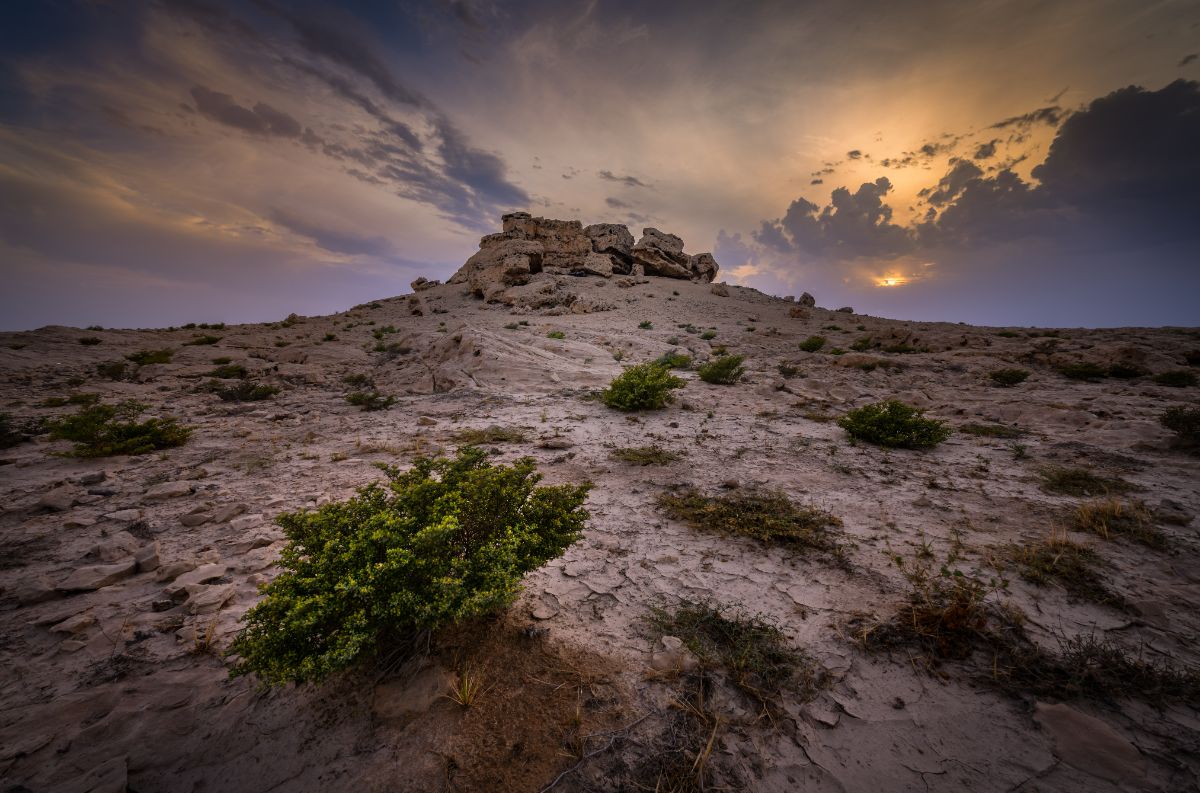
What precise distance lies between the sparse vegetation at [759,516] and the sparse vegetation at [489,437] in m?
3.40

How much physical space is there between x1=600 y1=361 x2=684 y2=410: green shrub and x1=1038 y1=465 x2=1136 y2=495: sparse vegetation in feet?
20.0

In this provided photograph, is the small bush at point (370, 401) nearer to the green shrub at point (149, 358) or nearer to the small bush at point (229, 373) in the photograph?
the small bush at point (229, 373)

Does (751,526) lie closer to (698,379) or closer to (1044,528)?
(1044,528)

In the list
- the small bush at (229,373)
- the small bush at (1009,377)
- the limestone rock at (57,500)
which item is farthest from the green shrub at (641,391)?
the small bush at (229,373)

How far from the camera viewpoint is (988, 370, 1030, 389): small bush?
34.9ft

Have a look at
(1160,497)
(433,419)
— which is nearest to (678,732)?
(1160,497)

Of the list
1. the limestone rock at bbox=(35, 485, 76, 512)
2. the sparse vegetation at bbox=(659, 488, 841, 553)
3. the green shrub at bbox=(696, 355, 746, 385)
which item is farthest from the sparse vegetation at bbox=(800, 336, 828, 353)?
the limestone rock at bbox=(35, 485, 76, 512)

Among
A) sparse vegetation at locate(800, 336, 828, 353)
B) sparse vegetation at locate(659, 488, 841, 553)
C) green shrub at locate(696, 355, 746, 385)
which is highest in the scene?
sparse vegetation at locate(800, 336, 828, 353)

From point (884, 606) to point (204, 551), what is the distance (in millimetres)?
6516

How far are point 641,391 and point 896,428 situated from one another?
4.87 metres

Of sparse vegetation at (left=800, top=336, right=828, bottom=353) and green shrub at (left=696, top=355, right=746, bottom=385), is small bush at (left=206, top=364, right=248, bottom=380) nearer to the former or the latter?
green shrub at (left=696, top=355, right=746, bottom=385)

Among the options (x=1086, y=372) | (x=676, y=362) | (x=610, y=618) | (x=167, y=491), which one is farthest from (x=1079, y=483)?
(x=167, y=491)

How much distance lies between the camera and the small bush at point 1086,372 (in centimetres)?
1077

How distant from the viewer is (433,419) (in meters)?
8.65
